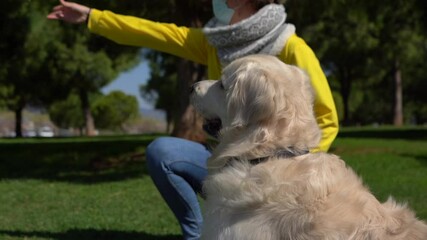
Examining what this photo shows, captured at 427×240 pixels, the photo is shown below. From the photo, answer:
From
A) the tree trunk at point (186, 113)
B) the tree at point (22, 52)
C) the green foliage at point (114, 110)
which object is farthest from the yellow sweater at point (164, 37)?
the green foliage at point (114, 110)

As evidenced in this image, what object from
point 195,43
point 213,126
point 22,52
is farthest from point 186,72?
point 213,126

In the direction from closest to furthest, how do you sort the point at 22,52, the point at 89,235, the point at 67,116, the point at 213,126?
the point at 213,126, the point at 89,235, the point at 22,52, the point at 67,116

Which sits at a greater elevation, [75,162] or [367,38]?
[367,38]

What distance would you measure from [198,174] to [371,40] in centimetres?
2644

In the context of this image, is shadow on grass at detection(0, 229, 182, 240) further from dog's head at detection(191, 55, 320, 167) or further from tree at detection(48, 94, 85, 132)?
tree at detection(48, 94, 85, 132)

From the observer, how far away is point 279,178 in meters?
Result: 3.15

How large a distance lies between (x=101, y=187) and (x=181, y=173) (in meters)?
4.97

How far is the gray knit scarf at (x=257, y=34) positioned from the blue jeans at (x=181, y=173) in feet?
2.59

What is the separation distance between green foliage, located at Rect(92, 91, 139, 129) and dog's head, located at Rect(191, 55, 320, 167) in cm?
4841

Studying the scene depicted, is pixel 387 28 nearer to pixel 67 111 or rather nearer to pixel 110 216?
pixel 110 216

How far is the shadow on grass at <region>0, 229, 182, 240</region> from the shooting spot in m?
5.88

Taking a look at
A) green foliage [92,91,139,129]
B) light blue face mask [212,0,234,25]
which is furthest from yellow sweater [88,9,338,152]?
green foliage [92,91,139,129]

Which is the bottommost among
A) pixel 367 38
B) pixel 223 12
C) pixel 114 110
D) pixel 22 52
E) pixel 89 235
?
pixel 114 110

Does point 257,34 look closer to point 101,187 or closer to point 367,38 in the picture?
point 101,187
